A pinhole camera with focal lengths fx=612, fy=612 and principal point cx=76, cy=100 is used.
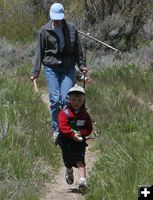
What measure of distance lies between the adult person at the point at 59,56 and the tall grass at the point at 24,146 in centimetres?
45

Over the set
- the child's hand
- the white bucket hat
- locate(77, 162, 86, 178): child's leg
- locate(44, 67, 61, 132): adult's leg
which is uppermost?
the white bucket hat

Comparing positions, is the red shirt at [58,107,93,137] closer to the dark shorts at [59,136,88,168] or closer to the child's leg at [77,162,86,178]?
the dark shorts at [59,136,88,168]

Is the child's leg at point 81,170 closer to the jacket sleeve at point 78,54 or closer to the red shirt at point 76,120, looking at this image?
the red shirt at point 76,120

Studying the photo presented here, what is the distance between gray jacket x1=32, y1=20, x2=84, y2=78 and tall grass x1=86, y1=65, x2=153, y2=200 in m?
1.00

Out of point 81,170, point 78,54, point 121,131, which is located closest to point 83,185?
point 81,170

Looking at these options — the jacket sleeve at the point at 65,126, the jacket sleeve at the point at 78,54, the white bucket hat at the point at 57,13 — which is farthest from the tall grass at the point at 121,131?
the white bucket hat at the point at 57,13

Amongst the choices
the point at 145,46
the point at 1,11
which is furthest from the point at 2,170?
the point at 1,11

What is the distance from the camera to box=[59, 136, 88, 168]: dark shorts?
583cm

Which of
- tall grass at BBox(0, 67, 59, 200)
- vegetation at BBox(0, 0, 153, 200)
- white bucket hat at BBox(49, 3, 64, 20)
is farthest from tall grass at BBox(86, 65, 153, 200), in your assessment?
white bucket hat at BBox(49, 3, 64, 20)

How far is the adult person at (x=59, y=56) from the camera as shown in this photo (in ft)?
23.6

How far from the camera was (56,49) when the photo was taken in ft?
23.7

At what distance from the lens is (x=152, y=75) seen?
10.6 metres

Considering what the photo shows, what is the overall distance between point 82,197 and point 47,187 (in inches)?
18.8

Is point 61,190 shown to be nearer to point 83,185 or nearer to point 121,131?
point 83,185
